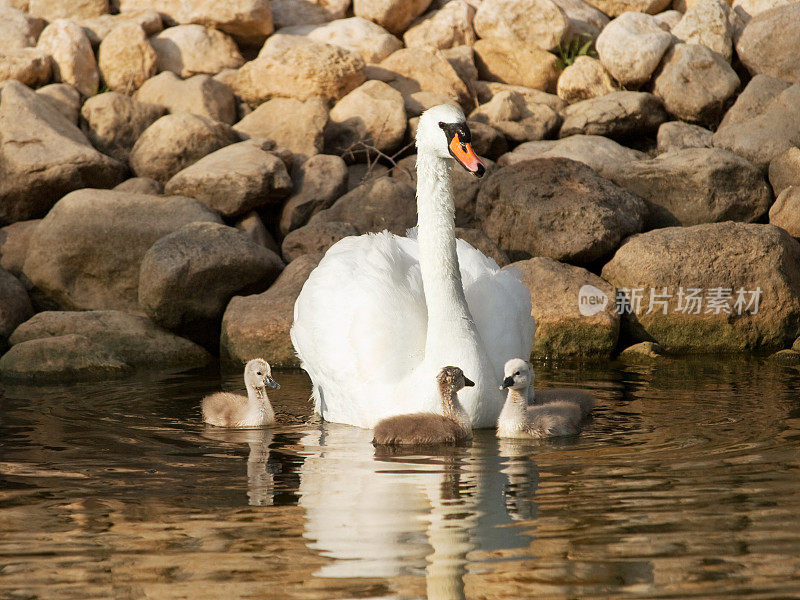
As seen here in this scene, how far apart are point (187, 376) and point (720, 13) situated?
9.39 m

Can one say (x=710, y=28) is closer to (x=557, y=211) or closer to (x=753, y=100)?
(x=753, y=100)

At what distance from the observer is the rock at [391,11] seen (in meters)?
16.5

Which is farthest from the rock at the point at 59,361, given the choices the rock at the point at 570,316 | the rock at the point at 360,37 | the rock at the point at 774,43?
the rock at the point at 774,43

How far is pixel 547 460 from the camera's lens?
6.55 metres

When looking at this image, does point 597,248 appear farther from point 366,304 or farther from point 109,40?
point 109,40

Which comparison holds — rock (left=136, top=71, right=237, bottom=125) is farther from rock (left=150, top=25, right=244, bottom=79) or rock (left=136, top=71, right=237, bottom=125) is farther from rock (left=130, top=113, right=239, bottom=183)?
rock (left=130, top=113, right=239, bottom=183)

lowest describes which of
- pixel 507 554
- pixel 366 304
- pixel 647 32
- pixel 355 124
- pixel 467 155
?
pixel 507 554

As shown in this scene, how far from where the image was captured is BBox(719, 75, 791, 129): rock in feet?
47.8

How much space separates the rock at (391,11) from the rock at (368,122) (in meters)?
2.00

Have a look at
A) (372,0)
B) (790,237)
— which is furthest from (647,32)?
(790,237)

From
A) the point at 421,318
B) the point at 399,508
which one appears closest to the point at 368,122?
the point at 421,318

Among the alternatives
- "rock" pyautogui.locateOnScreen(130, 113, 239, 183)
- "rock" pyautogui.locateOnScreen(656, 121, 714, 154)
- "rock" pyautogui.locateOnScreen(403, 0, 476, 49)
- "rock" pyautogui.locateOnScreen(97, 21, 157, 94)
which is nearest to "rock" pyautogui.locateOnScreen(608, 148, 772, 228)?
"rock" pyautogui.locateOnScreen(656, 121, 714, 154)

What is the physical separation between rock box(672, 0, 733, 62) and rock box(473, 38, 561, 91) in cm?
183

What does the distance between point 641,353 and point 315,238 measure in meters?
3.48
